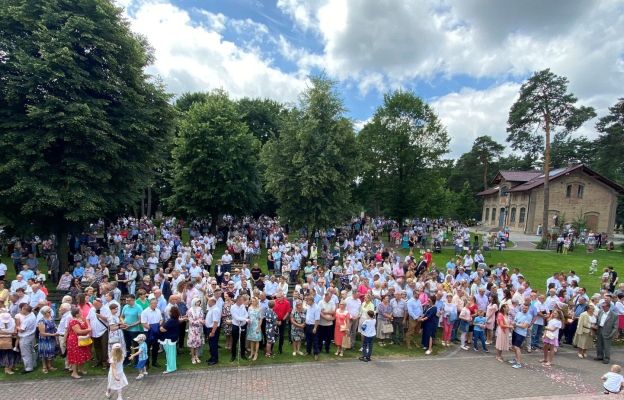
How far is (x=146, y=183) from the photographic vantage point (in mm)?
18172

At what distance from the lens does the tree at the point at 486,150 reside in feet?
246

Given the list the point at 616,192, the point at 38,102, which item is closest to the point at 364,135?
the point at 38,102

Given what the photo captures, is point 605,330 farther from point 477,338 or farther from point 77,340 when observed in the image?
point 77,340

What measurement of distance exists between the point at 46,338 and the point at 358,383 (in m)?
7.60

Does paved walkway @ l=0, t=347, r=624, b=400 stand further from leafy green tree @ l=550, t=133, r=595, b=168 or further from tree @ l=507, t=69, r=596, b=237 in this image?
leafy green tree @ l=550, t=133, r=595, b=168

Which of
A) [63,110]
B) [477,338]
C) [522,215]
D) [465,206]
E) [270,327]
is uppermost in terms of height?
[63,110]

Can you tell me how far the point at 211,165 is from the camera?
2577 centimetres

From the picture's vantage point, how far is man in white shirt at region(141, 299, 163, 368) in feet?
29.7

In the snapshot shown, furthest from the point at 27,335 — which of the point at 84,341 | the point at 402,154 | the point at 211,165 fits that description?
the point at 402,154

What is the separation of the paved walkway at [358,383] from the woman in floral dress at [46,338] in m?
0.59

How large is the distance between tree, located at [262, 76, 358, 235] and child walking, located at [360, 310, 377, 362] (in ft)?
38.7

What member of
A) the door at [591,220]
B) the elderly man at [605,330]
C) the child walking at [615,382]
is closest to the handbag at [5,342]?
the child walking at [615,382]

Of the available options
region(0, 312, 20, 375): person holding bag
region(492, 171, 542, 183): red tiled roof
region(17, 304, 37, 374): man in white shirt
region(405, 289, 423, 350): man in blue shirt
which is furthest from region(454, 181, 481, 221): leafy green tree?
region(0, 312, 20, 375): person holding bag

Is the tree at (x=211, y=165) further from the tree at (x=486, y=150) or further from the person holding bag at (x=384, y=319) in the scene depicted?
the tree at (x=486, y=150)
